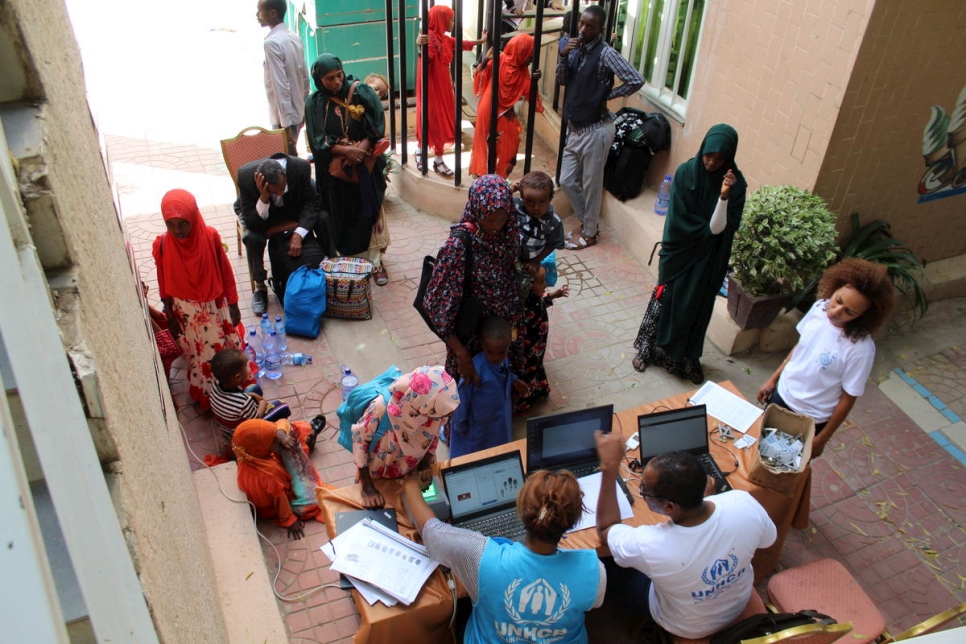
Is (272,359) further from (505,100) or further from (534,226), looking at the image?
(505,100)

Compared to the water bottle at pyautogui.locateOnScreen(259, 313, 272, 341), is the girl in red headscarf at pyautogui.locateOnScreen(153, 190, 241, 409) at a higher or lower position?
higher

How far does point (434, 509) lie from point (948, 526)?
3.28 meters

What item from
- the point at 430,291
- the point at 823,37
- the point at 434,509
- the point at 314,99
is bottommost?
the point at 434,509

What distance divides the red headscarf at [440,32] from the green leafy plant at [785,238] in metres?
3.54

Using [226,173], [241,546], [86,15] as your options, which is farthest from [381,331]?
[86,15]

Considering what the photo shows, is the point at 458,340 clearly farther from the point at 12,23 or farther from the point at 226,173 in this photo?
the point at 226,173

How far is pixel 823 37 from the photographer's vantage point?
521 cm

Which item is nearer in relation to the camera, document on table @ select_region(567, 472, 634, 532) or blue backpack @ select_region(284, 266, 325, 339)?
document on table @ select_region(567, 472, 634, 532)

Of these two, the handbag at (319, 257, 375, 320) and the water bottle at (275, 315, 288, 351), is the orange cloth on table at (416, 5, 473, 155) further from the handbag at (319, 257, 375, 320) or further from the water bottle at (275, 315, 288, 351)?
the water bottle at (275, 315, 288, 351)

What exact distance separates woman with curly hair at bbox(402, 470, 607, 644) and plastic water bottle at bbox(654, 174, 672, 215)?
175 inches

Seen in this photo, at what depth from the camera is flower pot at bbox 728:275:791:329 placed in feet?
18.0

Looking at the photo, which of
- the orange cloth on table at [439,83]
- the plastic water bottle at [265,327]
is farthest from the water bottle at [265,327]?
the orange cloth on table at [439,83]

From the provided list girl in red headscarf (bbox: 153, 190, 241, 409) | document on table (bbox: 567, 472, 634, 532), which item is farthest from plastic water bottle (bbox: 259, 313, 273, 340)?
document on table (bbox: 567, 472, 634, 532)

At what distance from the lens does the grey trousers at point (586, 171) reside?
6.61 metres
